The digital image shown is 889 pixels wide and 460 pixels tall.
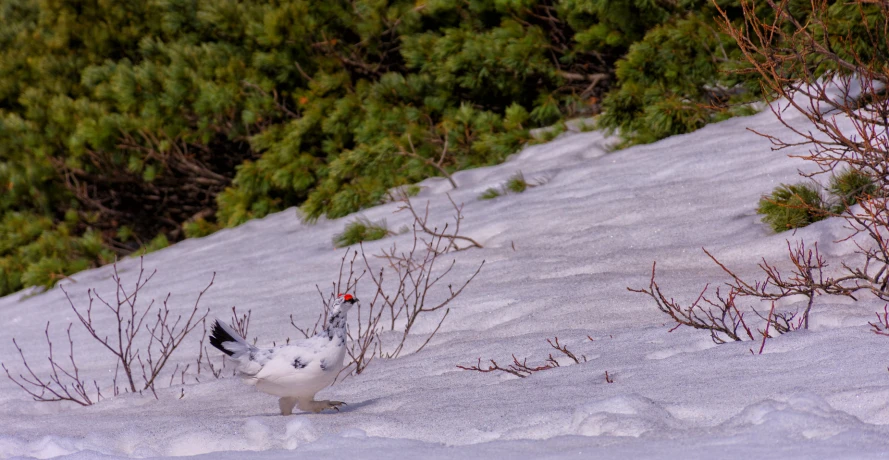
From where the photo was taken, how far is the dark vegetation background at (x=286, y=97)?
6.34 metres

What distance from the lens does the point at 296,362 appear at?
9.07ft

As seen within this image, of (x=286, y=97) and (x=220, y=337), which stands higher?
(x=286, y=97)

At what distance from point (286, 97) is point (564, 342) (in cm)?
550

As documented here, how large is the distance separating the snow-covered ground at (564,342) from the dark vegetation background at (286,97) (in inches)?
17.2

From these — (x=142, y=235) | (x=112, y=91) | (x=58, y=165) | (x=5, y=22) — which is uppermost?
(x=5, y=22)

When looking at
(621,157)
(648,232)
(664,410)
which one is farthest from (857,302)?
(621,157)

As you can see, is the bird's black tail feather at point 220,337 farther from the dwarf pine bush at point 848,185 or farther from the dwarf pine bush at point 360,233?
the dwarf pine bush at point 360,233

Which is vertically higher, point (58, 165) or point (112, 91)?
point (112, 91)

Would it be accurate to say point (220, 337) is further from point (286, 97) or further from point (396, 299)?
point (286, 97)

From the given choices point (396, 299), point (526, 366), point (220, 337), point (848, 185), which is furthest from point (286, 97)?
point (526, 366)

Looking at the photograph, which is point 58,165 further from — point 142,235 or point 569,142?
point 569,142

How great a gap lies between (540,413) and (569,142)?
4.59 meters

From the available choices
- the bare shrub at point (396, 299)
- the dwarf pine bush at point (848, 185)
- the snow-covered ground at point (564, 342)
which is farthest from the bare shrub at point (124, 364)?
the dwarf pine bush at point (848, 185)

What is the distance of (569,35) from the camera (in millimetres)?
7359
